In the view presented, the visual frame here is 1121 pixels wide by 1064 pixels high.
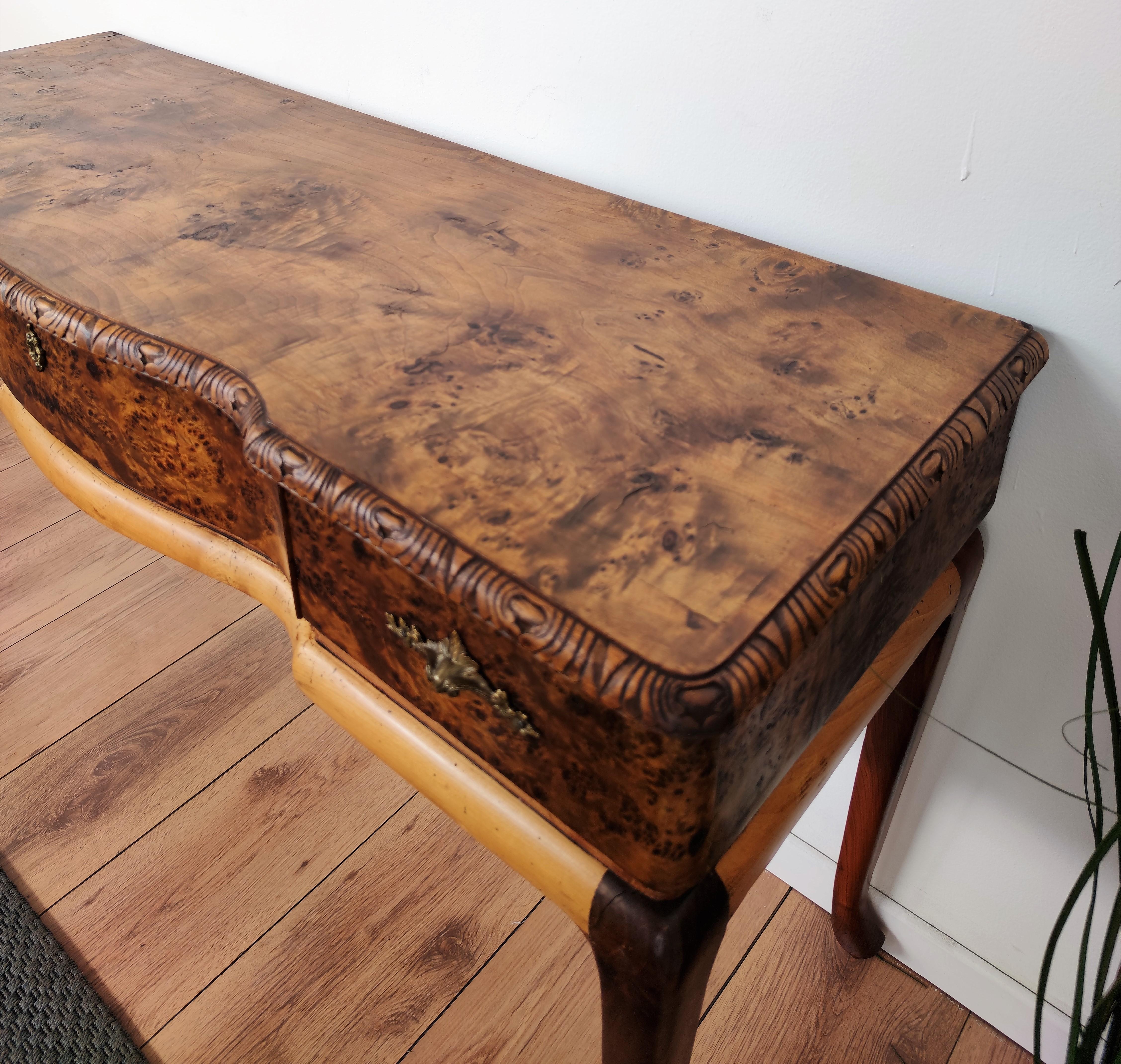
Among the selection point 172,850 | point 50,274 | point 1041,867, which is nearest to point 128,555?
point 172,850

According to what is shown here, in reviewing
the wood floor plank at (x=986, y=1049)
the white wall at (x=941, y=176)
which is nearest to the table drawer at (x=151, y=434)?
the white wall at (x=941, y=176)

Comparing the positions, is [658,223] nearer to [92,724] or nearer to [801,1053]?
[801,1053]

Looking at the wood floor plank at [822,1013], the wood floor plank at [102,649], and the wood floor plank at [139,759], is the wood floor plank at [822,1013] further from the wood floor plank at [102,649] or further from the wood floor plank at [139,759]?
the wood floor plank at [102,649]

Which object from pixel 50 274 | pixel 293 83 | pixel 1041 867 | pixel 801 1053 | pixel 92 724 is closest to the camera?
pixel 50 274

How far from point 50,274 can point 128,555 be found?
0.99 meters

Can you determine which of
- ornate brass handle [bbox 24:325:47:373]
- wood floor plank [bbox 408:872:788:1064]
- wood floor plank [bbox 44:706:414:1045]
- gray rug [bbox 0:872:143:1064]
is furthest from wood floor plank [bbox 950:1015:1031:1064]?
ornate brass handle [bbox 24:325:47:373]

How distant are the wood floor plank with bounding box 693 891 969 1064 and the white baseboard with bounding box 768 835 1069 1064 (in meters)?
0.02

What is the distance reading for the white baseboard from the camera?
944 mm

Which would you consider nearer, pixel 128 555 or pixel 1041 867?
pixel 1041 867

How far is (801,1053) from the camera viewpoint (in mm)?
980

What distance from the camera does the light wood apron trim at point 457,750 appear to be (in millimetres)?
541

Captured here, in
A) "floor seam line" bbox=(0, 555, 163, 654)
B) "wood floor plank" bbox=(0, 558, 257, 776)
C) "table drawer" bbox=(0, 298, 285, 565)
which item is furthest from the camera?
"floor seam line" bbox=(0, 555, 163, 654)

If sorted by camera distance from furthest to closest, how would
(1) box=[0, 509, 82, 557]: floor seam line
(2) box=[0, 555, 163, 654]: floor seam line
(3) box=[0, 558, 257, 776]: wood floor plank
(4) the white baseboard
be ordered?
(1) box=[0, 509, 82, 557]: floor seam line → (2) box=[0, 555, 163, 654]: floor seam line → (3) box=[0, 558, 257, 776]: wood floor plank → (4) the white baseboard

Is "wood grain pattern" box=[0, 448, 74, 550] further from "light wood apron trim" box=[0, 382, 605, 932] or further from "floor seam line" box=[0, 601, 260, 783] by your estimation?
"light wood apron trim" box=[0, 382, 605, 932]
